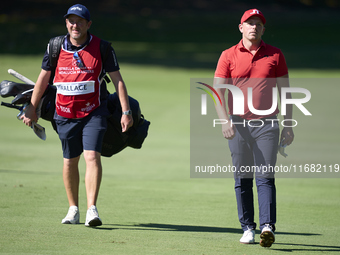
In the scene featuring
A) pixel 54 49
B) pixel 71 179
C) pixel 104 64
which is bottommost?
pixel 71 179

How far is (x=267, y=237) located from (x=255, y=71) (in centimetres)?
152

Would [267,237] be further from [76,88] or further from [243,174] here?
[76,88]

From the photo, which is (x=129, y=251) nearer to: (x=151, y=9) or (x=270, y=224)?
(x=270, y=224)

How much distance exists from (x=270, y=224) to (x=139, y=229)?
1.34 metres

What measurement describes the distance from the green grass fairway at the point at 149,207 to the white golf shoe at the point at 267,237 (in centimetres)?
7

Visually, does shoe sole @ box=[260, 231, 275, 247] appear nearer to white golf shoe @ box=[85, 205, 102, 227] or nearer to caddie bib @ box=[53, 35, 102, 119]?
white golf shoe @ box=[85, 205, 102, 227]

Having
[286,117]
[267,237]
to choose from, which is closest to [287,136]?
[286,117]

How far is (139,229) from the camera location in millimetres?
6219

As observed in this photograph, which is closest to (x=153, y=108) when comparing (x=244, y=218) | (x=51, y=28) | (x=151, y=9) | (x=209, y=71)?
(x=209, y=71)

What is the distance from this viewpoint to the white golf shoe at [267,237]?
5.46 meters

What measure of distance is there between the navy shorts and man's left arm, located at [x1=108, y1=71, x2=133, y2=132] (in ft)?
0.64

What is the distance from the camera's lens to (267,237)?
18.0 feet

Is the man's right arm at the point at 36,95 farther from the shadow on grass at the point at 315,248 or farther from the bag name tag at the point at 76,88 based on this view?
the shadow on grass at the point at 315,248

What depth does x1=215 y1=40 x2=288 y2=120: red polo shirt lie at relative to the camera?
5.82m
